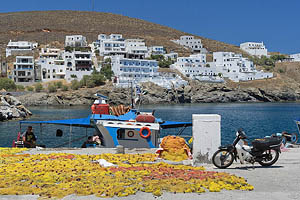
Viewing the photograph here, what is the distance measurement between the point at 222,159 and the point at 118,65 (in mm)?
107052

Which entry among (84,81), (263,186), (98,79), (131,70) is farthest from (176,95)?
(263,186)

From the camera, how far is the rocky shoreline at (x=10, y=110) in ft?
192

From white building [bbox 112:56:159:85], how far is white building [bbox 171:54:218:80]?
13378 millimetres

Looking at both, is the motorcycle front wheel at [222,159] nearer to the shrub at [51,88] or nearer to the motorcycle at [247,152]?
the motorcycle at [247,152]

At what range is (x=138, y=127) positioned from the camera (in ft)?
65.4

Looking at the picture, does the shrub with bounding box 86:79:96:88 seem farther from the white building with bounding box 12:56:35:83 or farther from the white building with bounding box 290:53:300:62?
the white building with bounding box 290:53:300:62

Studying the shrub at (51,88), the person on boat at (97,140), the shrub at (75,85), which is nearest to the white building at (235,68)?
the shrub at (75,85)

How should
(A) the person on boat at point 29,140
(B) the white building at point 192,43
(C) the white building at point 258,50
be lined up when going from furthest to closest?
(C) the white building at point 258,50 → (B) the white building at point 192,43 → (A) the person on boat at point 29,140

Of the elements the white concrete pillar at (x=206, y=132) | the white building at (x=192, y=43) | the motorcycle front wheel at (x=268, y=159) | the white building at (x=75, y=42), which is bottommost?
the motorcycle front wheel at (x=268, y=159)

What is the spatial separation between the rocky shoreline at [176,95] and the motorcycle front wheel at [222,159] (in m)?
94.5

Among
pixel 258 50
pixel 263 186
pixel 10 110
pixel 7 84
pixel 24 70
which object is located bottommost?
pixel 10 110

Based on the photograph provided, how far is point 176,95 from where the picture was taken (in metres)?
119

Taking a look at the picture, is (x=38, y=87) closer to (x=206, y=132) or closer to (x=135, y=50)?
(x=135, y=50)

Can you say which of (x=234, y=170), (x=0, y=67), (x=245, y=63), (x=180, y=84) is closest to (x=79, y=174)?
(x=234, y=170)
